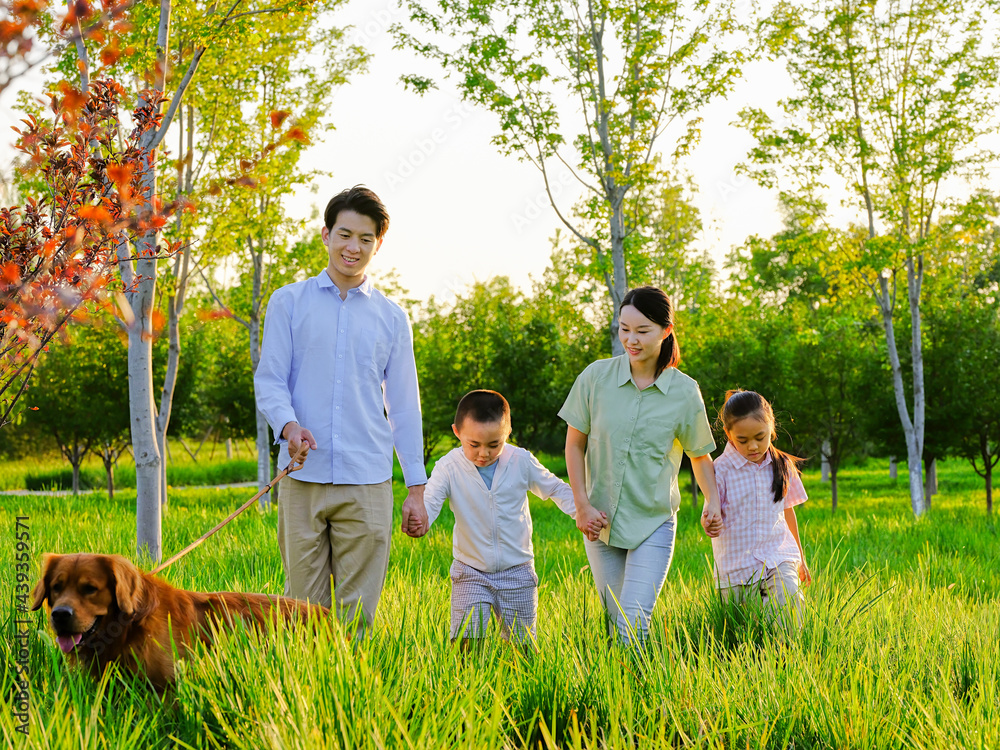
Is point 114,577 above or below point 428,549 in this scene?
above

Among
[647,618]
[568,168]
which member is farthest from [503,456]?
[568,168]

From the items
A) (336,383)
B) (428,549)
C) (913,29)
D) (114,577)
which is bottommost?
(428,549)

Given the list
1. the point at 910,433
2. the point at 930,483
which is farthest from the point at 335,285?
the point at 930,483

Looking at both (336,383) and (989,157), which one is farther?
(989,157)

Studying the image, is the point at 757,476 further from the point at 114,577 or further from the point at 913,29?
the point at 913,29

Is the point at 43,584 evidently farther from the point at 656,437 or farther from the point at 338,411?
the point at 656,437

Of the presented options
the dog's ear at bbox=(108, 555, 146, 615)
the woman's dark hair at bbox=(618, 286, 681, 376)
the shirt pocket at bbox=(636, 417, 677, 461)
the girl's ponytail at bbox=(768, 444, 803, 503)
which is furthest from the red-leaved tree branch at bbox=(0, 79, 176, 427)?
the girl's ponytail at bbox=(768, 444, 803, 503)

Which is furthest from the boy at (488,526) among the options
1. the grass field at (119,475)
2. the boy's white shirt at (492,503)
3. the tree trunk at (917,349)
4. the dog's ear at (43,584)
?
the grass field at (119,475)

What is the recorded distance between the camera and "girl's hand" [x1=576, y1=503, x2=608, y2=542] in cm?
391

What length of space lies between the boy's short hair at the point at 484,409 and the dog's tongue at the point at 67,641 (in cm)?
Result: 186

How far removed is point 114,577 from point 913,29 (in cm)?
1470

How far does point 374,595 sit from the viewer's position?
363 centimetres

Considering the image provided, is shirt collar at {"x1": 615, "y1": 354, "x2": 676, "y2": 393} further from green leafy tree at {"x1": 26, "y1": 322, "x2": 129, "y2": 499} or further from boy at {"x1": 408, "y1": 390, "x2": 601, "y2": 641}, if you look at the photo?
green leafy tree at {"x1": 26, "y1": 322, "x2": 129, "y2": 499}

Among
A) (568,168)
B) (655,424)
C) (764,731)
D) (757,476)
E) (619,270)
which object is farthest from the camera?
(568,168)
